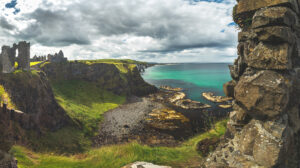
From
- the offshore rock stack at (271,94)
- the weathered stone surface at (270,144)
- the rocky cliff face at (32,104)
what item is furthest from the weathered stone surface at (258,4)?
the rocky cliff face at (32,104)

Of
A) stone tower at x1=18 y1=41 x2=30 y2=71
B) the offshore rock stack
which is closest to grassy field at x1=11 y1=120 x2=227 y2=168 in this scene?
the offshore rock stack

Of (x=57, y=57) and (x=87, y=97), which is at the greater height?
(x=57, y=57)

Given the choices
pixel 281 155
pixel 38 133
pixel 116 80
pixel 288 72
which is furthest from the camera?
pixel 116 80

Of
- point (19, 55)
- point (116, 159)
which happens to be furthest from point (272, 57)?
point (19, 55)

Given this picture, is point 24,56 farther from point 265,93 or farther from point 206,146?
point 265,93

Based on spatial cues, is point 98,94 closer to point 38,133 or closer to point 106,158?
point 38,133

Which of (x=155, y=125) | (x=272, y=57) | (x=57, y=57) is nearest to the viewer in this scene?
(x=272, y=57)

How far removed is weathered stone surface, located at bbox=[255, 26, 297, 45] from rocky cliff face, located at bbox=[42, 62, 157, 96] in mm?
91112

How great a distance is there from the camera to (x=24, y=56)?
137 ft

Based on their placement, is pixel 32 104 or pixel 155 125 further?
pixel 155 125

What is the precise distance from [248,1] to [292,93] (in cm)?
462

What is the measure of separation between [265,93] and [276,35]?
7.31 feet

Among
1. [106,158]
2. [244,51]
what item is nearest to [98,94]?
[106,158]

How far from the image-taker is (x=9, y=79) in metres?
32.5
